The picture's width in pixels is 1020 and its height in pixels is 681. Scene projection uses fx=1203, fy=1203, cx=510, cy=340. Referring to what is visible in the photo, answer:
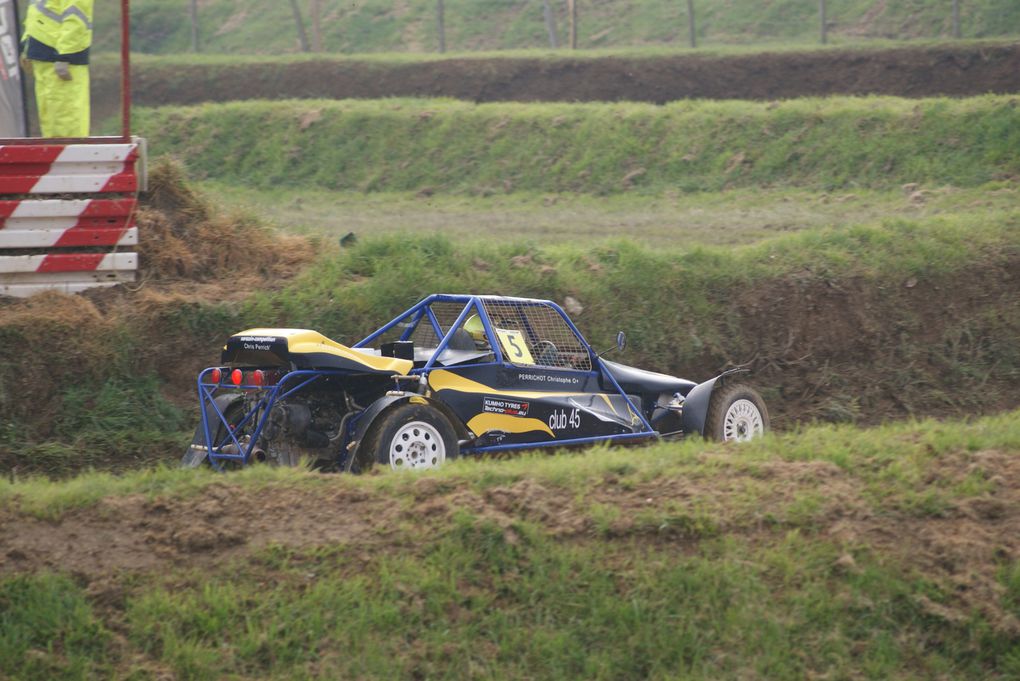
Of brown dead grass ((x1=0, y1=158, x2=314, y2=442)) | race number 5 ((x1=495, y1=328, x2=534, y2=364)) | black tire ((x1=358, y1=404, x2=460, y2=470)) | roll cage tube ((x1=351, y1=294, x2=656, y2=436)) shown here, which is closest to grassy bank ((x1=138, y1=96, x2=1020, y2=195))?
brown dead grass ((x1=0, y1=158, x2=314, y2=442))

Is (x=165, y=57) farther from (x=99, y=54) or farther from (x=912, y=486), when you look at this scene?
(x=912, y=486)

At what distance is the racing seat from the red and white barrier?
15.5 feet

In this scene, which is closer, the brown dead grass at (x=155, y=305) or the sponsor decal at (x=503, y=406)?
the sponsor decal at (x=503, y=406)

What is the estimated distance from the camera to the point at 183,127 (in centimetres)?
2450

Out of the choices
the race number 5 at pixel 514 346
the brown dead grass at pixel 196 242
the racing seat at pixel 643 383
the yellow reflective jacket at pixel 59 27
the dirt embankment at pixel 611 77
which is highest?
the dirt embankment at pixel 611 77

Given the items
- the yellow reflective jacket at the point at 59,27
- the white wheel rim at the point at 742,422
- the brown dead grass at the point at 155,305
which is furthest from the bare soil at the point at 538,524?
the yellow reflective jacket at the point at 59,27

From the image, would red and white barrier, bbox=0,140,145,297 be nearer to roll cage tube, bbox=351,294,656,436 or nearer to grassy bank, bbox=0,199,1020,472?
grassy bank, bbox=0,199,1020,472

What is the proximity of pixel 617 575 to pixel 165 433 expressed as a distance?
5.13 meters

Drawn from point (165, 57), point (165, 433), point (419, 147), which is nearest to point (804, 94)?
point (419, 147)

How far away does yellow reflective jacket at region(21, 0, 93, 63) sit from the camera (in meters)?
12.0

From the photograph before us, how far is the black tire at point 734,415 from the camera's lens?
9.83m

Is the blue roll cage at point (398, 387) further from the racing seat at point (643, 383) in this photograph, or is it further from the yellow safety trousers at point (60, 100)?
the yellow safety trousers at point (60, 100)

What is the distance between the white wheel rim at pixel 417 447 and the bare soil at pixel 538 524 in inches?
44.4

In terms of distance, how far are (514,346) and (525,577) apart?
10.2ft
